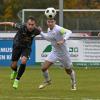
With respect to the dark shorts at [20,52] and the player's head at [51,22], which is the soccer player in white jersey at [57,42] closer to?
the player's head at [51,22]

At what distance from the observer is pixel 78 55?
2878 centimetres

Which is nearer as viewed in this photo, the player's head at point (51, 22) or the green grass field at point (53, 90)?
the green grass field at point (53, 90)

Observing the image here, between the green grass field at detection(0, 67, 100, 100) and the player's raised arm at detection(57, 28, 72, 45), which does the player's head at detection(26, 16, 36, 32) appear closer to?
the player's raised arm at detection(57, 28, 72, 45)

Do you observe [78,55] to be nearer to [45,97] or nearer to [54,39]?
[54,39]

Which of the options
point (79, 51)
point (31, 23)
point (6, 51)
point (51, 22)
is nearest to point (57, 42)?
point (51, 22)

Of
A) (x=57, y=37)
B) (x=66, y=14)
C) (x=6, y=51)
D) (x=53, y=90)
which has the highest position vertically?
(x=57, y=37)

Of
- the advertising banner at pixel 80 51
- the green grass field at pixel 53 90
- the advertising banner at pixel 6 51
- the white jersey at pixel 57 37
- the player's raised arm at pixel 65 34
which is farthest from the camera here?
the advertising banner at pixel 6 51

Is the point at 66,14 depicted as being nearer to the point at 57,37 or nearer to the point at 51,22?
the point at 57,37

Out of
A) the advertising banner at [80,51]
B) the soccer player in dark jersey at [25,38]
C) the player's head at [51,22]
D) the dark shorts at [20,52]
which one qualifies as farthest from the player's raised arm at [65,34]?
the advertising banner at [80,51]

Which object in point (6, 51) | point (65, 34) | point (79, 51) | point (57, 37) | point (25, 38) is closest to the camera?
point (65, 34)

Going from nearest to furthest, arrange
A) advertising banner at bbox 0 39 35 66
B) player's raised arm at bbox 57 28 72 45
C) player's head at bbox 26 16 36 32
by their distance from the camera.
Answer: player's raised arm at bbox 57 28 72 45 < player's head at bbox 26 16 36 32 < advertising banner at bbox 0 39 35 66

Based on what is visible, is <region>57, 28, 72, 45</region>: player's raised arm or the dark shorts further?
the dark shorts

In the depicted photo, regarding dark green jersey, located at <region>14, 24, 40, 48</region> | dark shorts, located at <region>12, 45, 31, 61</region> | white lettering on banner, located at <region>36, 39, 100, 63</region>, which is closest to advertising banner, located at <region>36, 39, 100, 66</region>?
white lettering on banner, located at <region>36, 39, 100, 63</region>

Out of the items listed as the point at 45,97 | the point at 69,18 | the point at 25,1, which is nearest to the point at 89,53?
the point at 69,18
